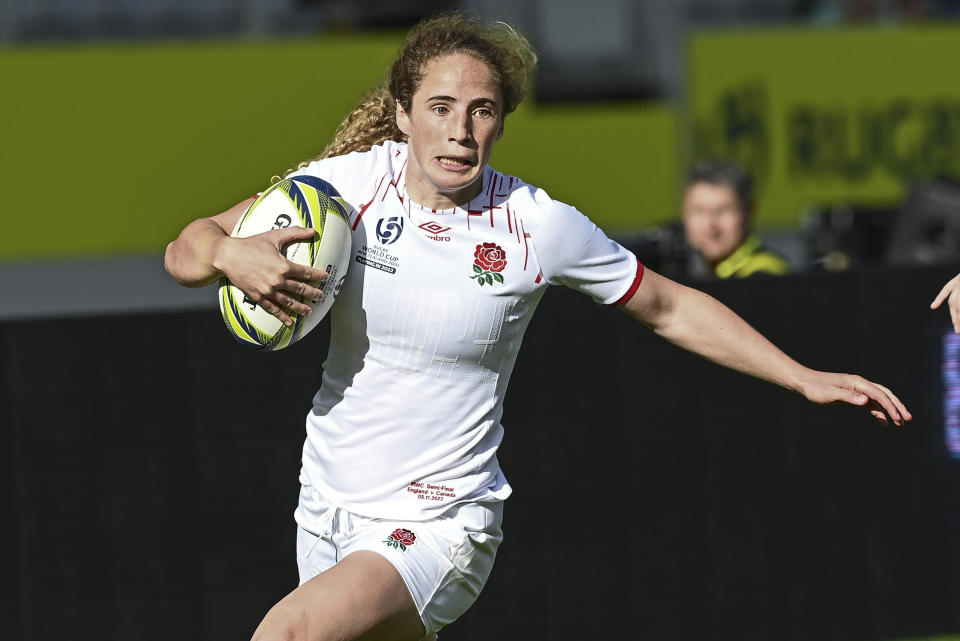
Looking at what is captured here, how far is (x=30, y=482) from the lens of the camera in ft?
16.1

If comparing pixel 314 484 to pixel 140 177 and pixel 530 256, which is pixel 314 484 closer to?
pixel 530 256

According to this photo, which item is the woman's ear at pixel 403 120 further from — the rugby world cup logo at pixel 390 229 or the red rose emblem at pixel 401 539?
the red rose emblem at pixel 401 539

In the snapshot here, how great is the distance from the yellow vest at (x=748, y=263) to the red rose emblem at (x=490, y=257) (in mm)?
2604

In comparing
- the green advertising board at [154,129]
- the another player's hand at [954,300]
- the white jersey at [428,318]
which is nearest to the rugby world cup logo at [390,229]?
the white jersey at [428,318]

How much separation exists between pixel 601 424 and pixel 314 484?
2.05 m

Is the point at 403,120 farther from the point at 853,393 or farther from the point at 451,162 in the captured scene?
the point at 853,393

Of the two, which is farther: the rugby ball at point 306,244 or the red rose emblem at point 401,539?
the red rose emblem at point 401,539

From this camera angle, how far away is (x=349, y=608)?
3244 mm

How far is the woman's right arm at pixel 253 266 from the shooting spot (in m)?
3.17

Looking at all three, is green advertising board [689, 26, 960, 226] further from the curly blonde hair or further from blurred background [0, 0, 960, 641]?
the curly blonde hair

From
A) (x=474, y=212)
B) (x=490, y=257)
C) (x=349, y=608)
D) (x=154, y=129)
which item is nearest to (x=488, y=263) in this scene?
(x=490, y=257)

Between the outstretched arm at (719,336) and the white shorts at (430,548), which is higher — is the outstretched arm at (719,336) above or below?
above

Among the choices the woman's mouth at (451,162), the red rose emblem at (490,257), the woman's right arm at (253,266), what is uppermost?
the woman's mouth at (451,162)

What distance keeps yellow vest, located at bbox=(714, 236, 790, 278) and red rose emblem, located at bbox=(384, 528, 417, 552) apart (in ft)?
9.13
